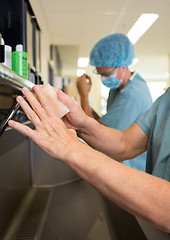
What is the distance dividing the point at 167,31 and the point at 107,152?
3.43m

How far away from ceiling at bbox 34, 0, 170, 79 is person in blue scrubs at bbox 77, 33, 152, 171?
134 centimetres

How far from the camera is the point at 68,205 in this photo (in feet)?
2.88

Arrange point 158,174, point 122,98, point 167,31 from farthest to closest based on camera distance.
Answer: point 167,31 < point 122,98 < point 158,174

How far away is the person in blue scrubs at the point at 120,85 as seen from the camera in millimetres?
1145

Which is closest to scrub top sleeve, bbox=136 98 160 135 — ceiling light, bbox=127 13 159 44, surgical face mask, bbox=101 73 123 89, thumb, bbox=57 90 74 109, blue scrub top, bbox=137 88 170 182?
blue scrub top, bbox=137 88 170 182

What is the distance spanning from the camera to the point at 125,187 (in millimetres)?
334

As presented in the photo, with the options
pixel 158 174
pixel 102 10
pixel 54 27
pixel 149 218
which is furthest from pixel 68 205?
pixel 54 27

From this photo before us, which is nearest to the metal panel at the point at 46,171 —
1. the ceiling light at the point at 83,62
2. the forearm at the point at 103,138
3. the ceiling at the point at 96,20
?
the forearm at the point at 103,138

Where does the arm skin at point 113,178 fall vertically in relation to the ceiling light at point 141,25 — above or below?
below

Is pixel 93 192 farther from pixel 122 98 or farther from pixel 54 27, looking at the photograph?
pixel 54 27

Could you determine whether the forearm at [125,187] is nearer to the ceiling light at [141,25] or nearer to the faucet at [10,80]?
the faucet at [10,80]

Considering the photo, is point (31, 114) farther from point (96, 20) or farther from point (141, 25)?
point (141, 25)

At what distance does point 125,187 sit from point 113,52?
114 centimetres

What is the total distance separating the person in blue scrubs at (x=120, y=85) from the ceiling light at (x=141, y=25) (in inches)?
71.5
